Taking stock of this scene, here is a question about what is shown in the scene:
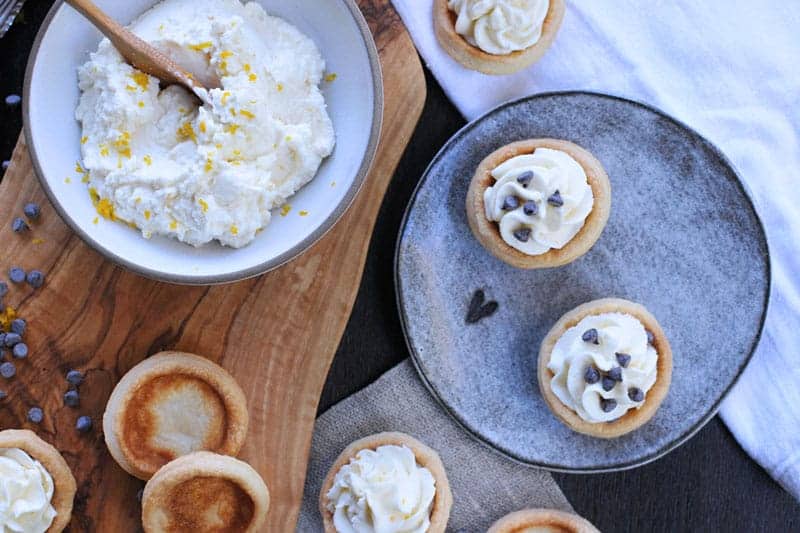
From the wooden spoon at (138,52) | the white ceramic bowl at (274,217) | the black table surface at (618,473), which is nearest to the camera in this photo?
the wooden spoon at (138,52)

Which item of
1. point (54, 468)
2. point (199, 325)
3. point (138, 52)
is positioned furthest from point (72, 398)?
point (138, 52)

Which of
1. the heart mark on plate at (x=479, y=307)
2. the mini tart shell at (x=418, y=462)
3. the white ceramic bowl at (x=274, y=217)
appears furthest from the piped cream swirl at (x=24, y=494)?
the heart mark on plate at (x=479, y=307)

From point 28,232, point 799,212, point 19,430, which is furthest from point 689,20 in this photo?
point 19,430

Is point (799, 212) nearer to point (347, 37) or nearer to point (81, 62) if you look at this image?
point (347, 37)

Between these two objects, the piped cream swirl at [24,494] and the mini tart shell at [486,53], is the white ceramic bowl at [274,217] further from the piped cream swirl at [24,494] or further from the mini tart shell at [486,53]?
the piped cream swirl at [24,494]

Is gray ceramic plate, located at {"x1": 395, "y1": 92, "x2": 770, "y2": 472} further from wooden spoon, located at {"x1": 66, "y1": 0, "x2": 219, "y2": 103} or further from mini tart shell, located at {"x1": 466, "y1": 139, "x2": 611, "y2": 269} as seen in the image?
wooden spoon, located at {"x1": 66, "y1": 0, "x2": 219, "y2": 103}
